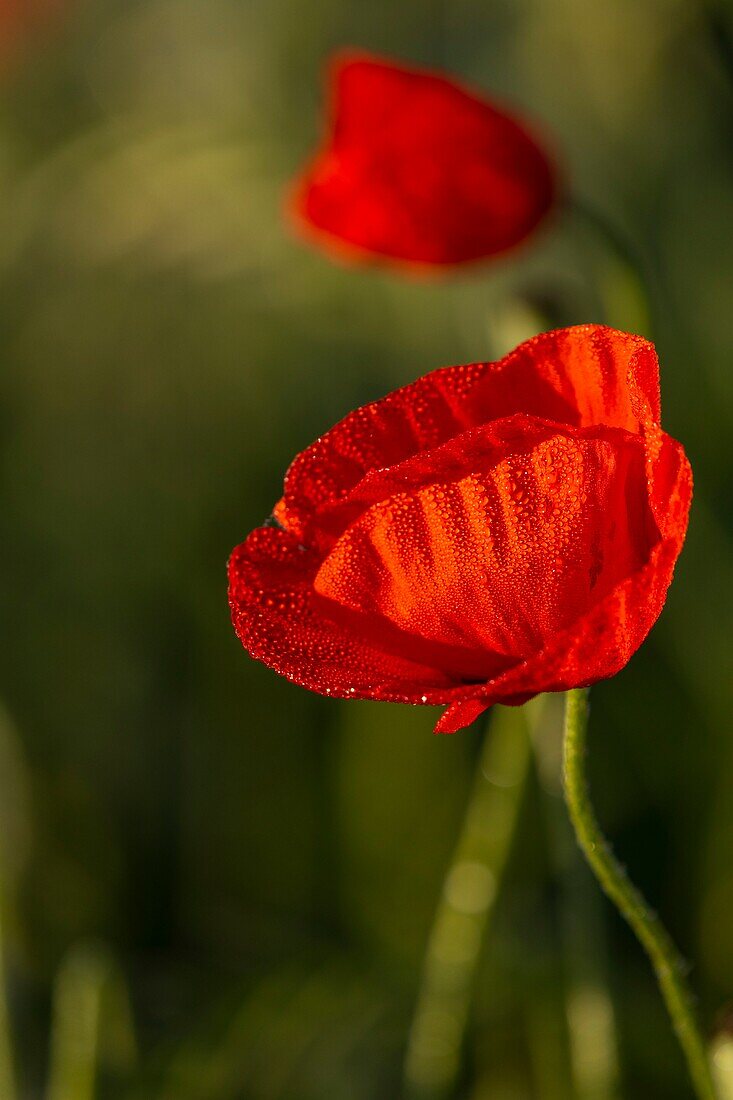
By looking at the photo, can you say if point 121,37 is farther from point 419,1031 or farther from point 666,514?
point 666,514

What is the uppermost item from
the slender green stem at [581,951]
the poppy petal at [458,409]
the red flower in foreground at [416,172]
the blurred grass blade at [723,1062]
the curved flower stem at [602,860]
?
the red flower in foreground at [416,172]

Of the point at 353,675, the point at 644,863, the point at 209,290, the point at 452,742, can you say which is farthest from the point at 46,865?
the point at 353,675

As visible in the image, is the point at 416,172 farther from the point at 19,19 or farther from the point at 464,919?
the point at 19,19

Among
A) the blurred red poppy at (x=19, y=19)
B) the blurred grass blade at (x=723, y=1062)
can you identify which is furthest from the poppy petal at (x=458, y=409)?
the blurred red poppy at (x=19, y=19)

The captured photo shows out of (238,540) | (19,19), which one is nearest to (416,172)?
(238,540)

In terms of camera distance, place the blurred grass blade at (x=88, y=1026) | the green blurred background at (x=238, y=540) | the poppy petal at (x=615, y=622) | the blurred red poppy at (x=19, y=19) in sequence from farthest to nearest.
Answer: the blurred red poppy at (x=19, y=19) → the green blurred background at (x=238, y=540) → the blurred grass blade at (x=88, y=1026) → the poppy petal at (x=615, y=622)

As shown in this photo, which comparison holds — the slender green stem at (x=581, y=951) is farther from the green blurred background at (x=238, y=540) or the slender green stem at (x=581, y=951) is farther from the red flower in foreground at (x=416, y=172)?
the red flower in foreground at (x=416, y=172)
